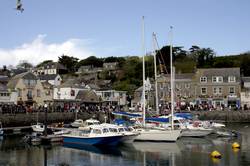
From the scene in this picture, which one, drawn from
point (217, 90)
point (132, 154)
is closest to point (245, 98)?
point (217, 90)

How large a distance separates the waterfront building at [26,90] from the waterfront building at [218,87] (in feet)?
112

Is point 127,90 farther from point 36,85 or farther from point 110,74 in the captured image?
point 36,85

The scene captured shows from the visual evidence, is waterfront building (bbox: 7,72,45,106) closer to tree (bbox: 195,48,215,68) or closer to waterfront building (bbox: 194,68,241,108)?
waterfront building (bbox: 194,68,241,108)

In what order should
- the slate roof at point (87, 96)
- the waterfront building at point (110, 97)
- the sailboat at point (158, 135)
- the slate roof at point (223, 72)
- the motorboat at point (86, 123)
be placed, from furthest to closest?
the waterfront building at point (110, 97) → the slate roof at point (87, 96) → the slate roof at point (223, 72) → the motorboat at point (86, 123) → the sailboat at point (158, 135)

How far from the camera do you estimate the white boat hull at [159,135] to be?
4356 cm

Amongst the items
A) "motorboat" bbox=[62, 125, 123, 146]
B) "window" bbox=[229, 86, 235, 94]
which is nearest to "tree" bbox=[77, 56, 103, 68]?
"window" bbox=[229, 86, 235, 94]

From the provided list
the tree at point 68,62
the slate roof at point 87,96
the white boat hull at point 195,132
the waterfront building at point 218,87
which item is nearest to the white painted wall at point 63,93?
the slate roof at point 87,96

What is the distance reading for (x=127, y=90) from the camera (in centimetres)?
10725

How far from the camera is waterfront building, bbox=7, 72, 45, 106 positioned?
79.7 m

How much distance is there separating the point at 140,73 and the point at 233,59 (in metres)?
28.3

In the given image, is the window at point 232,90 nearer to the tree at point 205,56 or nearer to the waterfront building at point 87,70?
the tree at point 205,56

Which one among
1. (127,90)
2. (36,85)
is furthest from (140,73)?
(36,85)

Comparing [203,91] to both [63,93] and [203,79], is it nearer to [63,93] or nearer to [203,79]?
[203,79]

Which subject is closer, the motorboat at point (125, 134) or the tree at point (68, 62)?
the motorboat at point (125, 134)
